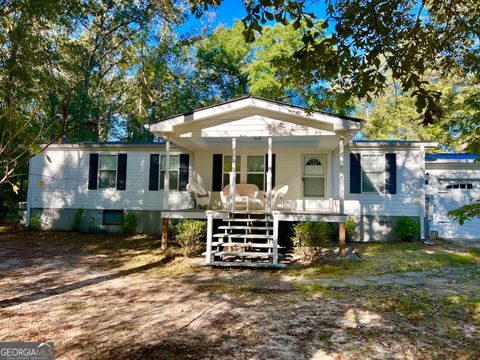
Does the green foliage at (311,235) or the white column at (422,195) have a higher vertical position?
the white column at (422,195)

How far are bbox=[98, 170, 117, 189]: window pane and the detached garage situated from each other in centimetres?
1092

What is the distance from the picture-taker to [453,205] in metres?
11.1

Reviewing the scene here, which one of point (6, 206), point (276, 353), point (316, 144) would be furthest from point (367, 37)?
point (6, 206)

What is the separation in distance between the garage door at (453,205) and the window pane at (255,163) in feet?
19.7

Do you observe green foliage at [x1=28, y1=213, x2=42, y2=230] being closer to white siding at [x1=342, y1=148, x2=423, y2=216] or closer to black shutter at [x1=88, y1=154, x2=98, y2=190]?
black shutter at [x1=88, y1=154, x2=98, y2=190]

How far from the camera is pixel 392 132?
21547 mm

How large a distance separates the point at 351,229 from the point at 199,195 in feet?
16.0

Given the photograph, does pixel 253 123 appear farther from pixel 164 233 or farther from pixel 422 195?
pixel 422 195

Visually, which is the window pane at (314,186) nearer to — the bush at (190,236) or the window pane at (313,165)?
the window pane at (313,165)

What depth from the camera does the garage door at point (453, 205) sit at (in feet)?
36.4

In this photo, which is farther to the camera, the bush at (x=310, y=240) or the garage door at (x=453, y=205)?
the garage door at (x=453, y=205)

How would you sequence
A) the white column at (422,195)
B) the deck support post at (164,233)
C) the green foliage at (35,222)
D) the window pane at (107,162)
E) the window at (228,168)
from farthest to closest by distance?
the green foliage at (35,222) → the window pane at (107,162) → the window at (228,168) → the white column at (422,195) → the deck support post at (164,233)

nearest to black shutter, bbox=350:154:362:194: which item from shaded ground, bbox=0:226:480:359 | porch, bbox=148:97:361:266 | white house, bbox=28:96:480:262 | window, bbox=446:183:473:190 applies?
white house, bbox=28:96:480:262

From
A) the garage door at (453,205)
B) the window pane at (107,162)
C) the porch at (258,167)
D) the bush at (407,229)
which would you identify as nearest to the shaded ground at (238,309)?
the porch at (258,167)
